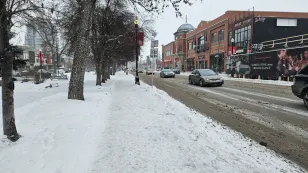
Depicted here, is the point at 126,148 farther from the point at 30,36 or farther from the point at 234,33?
the point at 234,33

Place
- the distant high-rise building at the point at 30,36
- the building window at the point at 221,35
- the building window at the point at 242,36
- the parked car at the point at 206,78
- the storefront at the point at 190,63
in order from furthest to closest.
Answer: the storefront at the point at 190,63
the building window at the point at 221,35
the building window at the point at 242,36
the parked car at the point at 206,78
the distant high-rise building at the point at 30,36

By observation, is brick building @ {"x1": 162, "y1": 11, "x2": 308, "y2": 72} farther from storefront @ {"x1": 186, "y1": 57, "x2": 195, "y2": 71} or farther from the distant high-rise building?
the distant high-rise building

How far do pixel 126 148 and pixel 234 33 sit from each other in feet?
162

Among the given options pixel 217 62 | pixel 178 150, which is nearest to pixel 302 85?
pixel 178 150

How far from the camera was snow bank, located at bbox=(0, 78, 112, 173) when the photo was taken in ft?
13.9

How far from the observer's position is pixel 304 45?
29.0m

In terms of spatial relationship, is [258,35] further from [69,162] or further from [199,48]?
[69,162]

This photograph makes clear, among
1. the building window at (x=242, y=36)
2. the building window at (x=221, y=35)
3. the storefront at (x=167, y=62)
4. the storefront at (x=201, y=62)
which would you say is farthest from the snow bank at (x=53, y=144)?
the storefront at (x=167, y=62)

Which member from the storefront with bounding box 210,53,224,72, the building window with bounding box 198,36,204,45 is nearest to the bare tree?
the storefront with bounding box 210,53,224,72

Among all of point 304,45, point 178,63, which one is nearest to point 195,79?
point 304,45

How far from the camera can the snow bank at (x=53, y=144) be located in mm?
4230

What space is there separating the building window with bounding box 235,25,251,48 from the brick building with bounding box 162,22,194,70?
38.0m

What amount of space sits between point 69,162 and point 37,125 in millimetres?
2239

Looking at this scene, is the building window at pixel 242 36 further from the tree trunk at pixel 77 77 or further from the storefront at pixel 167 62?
the storefront at pixel 167 62
